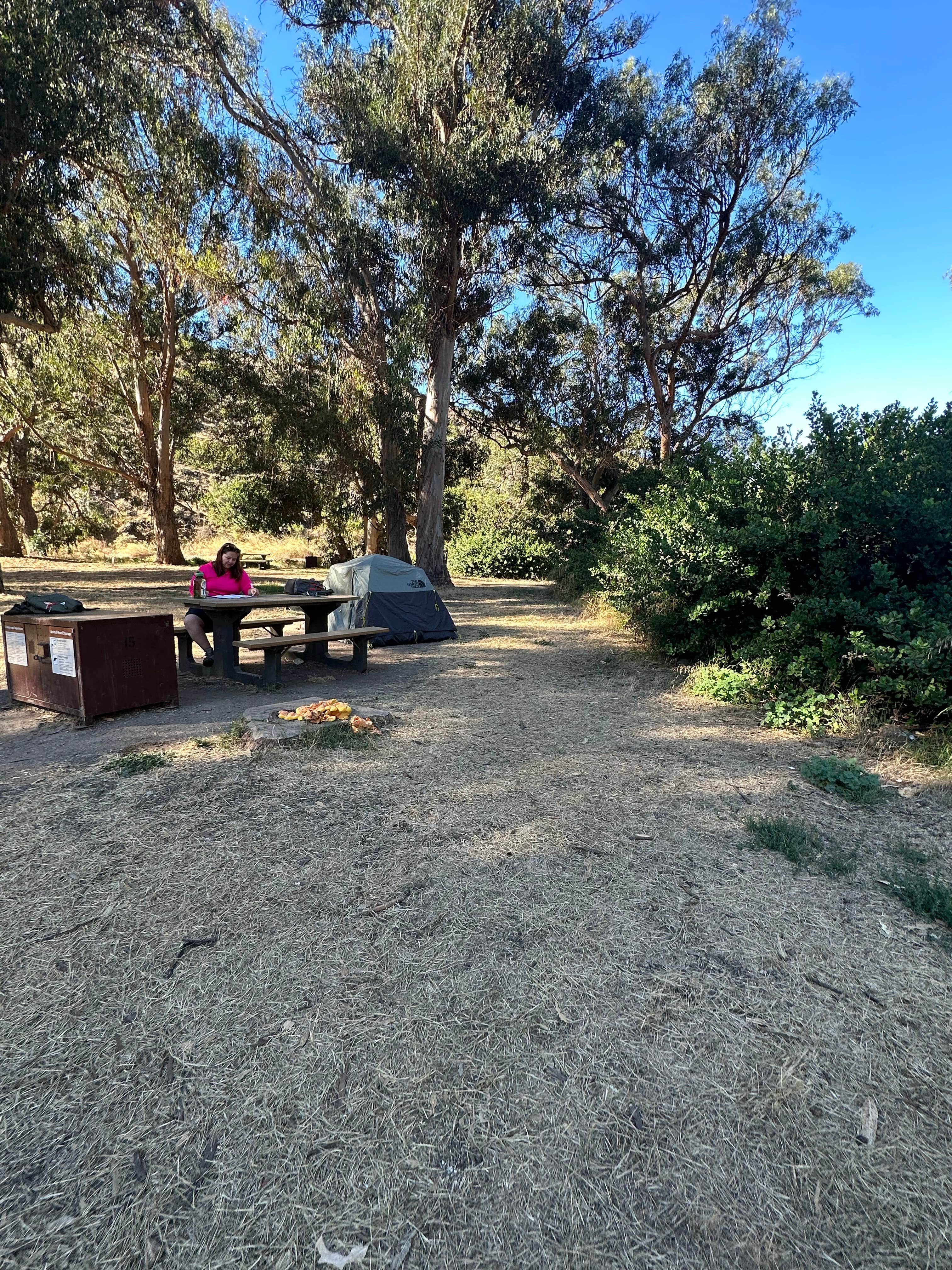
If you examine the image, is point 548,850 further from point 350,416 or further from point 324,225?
point 324,225

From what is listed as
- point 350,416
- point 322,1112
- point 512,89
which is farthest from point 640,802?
point 512,89

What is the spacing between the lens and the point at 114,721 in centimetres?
518

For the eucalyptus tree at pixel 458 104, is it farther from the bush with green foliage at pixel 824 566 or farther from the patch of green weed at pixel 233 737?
the patch of green weed at pixel 233 737

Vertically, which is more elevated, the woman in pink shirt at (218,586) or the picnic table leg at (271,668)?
the woman in pink shirt at (218,586)

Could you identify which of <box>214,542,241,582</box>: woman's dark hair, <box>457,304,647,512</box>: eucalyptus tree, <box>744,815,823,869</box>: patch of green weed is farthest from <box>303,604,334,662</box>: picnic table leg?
<box>457,304,647,512</box>: eucalyptus tree

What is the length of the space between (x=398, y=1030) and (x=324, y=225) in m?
16.4

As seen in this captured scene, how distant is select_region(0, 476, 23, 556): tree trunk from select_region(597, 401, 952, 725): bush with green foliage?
69.5 feet

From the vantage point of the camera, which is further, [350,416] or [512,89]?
[350,416]

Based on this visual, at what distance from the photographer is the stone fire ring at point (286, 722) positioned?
4.55 m

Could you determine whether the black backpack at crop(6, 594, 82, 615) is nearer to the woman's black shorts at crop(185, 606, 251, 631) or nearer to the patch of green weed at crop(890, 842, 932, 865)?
the woman's black shorts at crop(185, 606, 251, 631)

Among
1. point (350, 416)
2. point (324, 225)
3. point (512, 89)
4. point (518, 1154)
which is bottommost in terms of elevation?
point (518, 1154)

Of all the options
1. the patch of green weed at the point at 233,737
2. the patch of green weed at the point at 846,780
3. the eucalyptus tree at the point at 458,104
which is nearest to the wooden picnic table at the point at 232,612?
the patch of green weed at the point at 233,737

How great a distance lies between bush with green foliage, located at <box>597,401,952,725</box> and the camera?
486cm

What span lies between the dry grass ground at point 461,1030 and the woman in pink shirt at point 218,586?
111 inches
